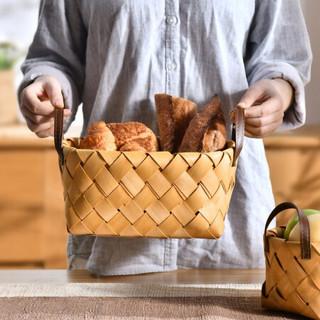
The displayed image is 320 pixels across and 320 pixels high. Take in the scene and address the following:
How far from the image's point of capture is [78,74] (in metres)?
1.38

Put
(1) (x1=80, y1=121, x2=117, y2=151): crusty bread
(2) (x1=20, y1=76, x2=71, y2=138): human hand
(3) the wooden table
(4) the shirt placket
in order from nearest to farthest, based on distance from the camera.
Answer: (1) (x1=80, y1=121, x2=117, y2=151): crusty bread
(2) (x1=20, y1=76, x2=71, y2=138): human hand
(4) the shirt placket
(3) the wooden table

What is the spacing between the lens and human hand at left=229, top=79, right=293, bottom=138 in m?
1.09

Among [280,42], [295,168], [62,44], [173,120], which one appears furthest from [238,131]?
[295,168]

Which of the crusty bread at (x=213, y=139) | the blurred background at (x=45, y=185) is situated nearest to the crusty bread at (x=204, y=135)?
the crusty bread at (x=213, y=139)

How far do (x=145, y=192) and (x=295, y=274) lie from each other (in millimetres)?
243

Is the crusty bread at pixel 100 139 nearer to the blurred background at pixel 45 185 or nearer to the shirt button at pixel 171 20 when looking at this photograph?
the shirt button at pixel 171 20

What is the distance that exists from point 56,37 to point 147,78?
23cm

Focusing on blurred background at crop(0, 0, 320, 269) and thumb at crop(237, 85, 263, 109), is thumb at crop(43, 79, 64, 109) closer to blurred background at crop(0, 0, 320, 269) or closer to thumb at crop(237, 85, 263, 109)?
thumb at crop(237, 85, 263, 109)

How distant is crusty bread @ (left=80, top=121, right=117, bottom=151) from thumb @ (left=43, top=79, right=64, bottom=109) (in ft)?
0.30

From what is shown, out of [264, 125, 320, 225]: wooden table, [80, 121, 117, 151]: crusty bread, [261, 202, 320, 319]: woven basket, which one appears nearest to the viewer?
[261, 202, 320, 319]: woven basket

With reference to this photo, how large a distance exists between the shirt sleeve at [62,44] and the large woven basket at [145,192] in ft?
1.29

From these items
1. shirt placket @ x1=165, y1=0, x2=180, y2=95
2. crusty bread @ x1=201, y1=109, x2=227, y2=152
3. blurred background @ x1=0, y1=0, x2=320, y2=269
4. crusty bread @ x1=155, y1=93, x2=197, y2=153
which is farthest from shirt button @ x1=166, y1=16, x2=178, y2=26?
blurred background @ x1=0, y1=0, x2=320, y2=269

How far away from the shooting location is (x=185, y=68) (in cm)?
126

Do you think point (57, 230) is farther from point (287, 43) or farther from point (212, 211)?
point (212, 211)
